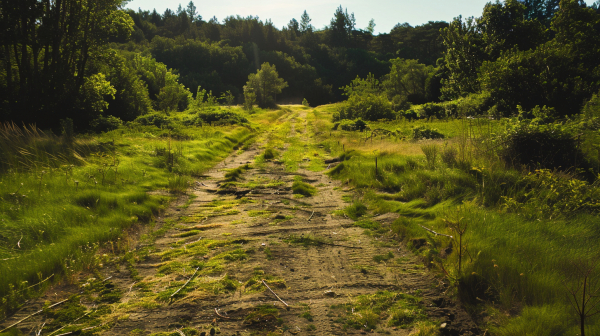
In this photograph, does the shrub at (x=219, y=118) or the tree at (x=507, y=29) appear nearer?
the shrub at (x=219, y=118)

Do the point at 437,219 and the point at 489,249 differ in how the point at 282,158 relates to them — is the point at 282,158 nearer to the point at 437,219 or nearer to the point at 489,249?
the point at 437,219

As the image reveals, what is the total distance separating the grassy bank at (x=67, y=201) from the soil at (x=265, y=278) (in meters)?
0.44

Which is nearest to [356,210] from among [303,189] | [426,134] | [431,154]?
[303,189]

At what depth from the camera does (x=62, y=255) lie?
16.7ft

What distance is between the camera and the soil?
12.4ft

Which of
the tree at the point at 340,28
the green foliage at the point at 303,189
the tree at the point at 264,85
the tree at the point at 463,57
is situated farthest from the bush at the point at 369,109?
the tree at the point at 340,28

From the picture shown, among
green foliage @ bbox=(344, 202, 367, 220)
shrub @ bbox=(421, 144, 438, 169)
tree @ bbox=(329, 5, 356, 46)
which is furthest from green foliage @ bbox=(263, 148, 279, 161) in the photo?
tree @ bbox=(329, 5, 356, 46)

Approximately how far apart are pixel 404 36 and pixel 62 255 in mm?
142617

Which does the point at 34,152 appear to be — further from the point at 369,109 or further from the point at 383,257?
the point at 369,109

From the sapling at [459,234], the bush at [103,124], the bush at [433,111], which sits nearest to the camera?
the sapling at [459,234]

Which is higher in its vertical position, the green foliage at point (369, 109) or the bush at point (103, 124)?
the green foliage at point (369, 109)

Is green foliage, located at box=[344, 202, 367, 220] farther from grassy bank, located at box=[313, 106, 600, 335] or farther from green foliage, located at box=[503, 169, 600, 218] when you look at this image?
green foliage, located at box=[503, 169, 600, 218]

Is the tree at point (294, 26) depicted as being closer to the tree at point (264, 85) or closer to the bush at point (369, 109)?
the tree at point (264, 85)

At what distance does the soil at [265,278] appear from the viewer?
3.77 metres
